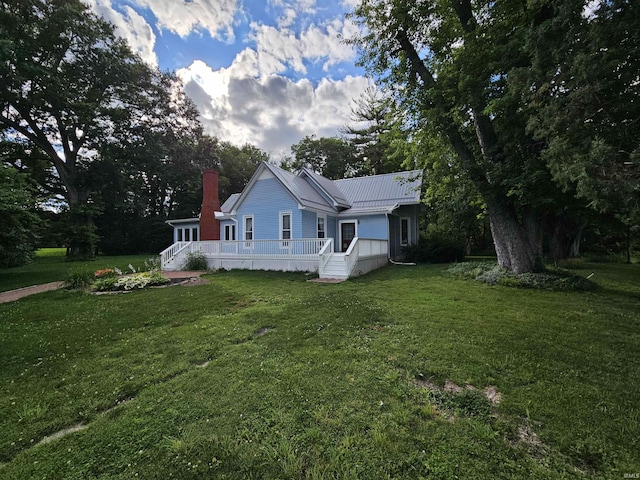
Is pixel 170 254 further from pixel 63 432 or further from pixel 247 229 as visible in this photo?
→ pixel 63 432

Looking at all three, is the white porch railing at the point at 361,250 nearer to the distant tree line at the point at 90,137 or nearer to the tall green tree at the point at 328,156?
the distant tree line at the point at 90,137

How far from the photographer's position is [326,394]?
9.69 ft

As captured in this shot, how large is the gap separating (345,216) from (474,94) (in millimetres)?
9584

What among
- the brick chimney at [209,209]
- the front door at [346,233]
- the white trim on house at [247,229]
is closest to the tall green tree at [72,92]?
the brick chimney at [209,209]

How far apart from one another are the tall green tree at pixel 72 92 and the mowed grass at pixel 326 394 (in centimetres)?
2299

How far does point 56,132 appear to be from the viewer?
76.5 ft

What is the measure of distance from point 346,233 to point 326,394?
14.1 meters

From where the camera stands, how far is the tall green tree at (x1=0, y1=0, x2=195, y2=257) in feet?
63.1

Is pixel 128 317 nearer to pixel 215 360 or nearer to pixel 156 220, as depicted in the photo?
pixel 215 360

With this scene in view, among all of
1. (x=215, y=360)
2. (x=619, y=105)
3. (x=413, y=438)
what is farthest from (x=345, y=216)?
(x=413, y=438)

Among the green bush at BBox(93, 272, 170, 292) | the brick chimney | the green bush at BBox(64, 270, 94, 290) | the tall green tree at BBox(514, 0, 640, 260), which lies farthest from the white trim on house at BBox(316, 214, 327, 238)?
the tall green tree at BBox(514, 0, 640, 260)

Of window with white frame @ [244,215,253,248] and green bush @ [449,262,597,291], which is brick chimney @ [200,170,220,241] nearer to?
window with white frame @ [244,215,253,248]

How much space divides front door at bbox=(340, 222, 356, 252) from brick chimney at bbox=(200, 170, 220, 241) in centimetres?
904

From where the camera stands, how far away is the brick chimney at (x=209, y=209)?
1909cm
